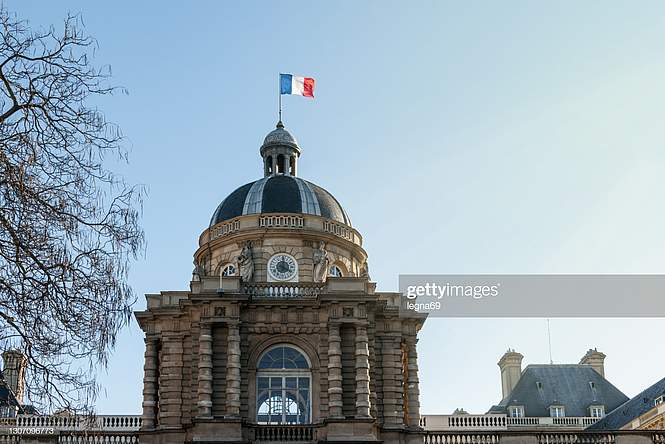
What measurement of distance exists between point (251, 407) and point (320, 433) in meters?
2.70

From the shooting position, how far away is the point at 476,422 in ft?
132

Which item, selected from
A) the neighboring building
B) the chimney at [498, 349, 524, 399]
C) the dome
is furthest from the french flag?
the chimney at [498, 349, 524, 399]

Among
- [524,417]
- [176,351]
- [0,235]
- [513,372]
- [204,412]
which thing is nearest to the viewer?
[0,235]

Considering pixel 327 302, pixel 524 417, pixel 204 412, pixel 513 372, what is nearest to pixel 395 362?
pixel 327 302

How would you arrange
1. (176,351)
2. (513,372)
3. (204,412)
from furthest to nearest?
(513,372), (176,351), (204,412)

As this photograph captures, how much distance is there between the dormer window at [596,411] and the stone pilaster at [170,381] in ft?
105

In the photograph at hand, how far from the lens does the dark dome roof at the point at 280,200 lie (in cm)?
4372

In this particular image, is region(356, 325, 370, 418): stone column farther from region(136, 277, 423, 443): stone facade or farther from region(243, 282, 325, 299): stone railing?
region(243, 282, 325, 299): stone railing

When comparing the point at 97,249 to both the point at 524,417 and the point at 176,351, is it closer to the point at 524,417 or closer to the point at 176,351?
the point at 176,351

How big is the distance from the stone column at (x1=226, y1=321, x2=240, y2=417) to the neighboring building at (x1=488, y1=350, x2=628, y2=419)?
28.8m

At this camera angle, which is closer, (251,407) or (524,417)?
(251,407)

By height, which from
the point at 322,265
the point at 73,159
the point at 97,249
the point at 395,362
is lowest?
the point at 97,249

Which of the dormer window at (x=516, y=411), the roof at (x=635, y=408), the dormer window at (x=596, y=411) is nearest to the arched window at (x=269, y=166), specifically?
the roof at (x=635, y=408)

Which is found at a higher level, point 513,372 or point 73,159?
point 513,372
